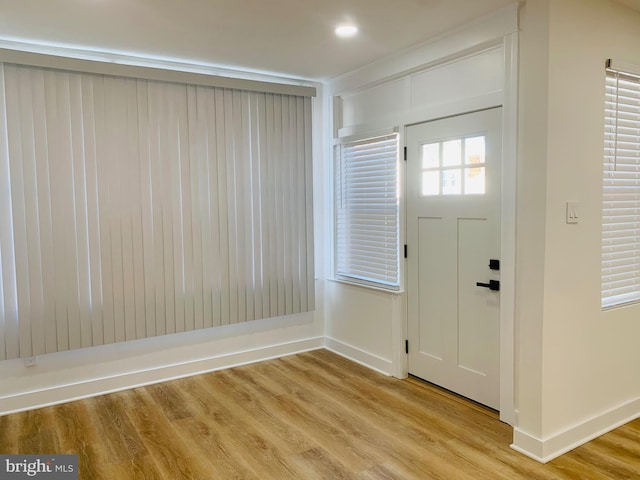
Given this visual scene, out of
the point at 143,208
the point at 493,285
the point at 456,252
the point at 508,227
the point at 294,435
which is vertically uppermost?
the point at 143,208

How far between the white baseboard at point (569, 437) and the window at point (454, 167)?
154 centimetres

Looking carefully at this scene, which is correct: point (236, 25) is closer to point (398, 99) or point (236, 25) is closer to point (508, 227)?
point (398, 99)

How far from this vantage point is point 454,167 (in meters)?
3.47

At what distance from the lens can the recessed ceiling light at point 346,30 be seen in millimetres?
3148

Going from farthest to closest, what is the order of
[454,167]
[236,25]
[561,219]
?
[454,167]
[236,25]
[561,219]

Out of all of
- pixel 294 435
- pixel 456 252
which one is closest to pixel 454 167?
pixel 456 252

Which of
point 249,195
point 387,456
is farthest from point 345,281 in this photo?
point 387,456

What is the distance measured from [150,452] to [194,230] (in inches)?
70.5

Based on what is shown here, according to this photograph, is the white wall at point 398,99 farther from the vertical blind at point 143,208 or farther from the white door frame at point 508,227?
the vertical blind at point 143,208

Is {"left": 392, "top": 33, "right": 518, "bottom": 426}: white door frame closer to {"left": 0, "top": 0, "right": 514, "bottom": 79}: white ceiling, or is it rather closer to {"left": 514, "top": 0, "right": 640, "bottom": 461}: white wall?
{"left": 514, "top": 0, "right": 640, "bottom": 461}: white wall

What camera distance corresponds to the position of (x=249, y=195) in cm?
430

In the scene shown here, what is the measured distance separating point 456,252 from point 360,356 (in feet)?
4.82

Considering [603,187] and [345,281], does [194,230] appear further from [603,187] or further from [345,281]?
[603,187]

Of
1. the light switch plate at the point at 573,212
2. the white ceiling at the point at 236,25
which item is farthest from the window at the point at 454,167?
the white ceiling at the point at 236,25
